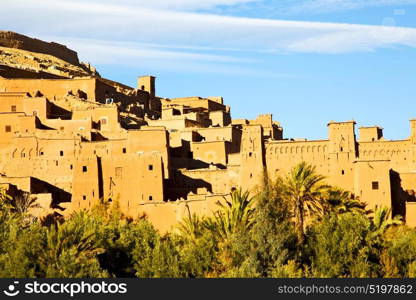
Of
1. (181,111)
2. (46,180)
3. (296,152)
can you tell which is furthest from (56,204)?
(181,111)

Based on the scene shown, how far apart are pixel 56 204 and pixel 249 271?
17.2m

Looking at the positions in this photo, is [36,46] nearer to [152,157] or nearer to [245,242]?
[152,157]

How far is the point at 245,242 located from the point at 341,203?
7.08 m

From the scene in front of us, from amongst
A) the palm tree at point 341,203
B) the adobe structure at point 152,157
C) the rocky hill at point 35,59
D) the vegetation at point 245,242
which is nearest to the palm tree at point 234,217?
the vegetation at point 245,242

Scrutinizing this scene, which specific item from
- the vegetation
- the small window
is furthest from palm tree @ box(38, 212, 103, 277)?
the small window

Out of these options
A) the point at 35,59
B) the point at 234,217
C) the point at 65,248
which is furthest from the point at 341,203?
the point at 35,59

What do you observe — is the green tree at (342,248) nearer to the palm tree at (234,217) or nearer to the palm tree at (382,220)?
the palm tree at (382,220)

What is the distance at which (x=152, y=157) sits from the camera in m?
59.5

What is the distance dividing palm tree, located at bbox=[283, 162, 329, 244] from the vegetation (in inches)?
1.8

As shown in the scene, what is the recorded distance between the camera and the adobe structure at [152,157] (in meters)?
55.9

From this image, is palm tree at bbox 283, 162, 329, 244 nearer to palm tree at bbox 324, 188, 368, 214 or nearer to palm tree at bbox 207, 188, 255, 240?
palm tree at bbox 324, 188, 368, 214

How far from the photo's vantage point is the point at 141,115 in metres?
74.4

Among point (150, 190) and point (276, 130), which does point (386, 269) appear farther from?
point (276, 130)

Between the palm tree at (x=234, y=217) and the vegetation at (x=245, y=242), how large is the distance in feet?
0.18
